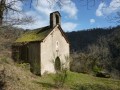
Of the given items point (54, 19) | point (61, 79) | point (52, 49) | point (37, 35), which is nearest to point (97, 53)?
point (54, 19)

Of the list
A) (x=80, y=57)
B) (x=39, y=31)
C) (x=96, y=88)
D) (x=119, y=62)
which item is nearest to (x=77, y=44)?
(x=119, y=62)

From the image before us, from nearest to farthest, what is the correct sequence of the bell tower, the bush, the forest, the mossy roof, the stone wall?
1. the bush
2. the stone wall
3. the mossy roof
4. the bell tower
5. the forest

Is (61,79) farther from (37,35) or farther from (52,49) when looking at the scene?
(37,35)

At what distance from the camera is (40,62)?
106 ft

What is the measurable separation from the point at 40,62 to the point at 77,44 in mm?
78847

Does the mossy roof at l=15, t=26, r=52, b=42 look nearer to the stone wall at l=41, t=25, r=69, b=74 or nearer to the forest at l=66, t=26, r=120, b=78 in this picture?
the stone wall at l=41, t=25, r=69, b=74

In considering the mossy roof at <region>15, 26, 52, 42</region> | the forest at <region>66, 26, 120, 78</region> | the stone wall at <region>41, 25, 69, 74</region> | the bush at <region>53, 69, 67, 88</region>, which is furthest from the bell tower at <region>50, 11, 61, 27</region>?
the bush at <region>53, 69, 67, 88</region>

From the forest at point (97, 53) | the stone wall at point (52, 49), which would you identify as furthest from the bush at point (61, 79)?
the stone wall at point (52, 49)

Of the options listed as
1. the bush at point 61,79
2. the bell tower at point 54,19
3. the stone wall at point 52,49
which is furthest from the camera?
the bell tower at point 54,19

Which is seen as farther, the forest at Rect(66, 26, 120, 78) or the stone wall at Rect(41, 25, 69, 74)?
the forest at Rect(66, 26, 120, 78)

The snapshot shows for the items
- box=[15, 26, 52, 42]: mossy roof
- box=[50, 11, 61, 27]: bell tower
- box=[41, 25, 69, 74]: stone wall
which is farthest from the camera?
box=[50, 11, 61, 27]: bell tower

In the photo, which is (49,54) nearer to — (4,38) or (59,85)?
(59,85)

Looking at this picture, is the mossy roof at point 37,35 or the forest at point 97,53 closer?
the mossy roof at point 37,35

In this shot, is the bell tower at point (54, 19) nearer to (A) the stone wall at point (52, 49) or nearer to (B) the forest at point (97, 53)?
(A) the stone wall at point (52, 49)
